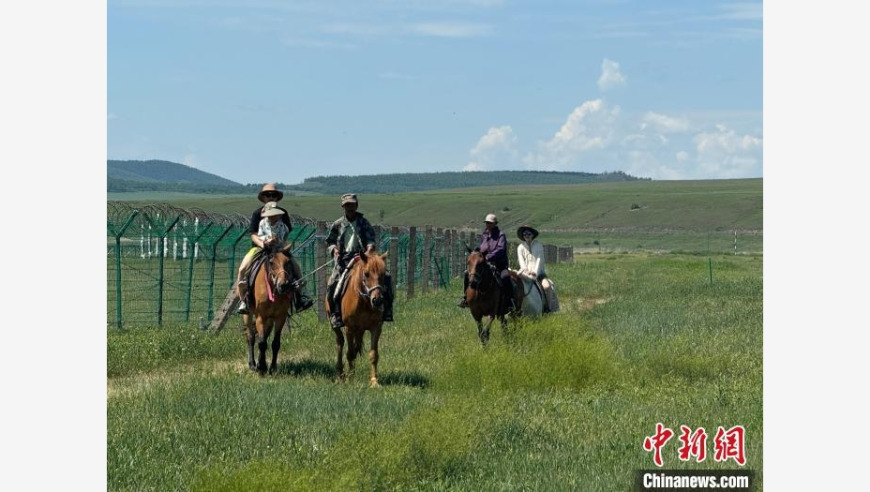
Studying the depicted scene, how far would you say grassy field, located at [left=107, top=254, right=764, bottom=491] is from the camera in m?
8.16

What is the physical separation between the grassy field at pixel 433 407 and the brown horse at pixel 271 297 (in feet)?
1.20

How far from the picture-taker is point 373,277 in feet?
43.1

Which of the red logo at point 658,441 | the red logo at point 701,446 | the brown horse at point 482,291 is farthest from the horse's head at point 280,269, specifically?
the red logo at point 701,446

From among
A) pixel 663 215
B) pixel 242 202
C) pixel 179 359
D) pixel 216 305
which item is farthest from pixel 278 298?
pixel 242 202

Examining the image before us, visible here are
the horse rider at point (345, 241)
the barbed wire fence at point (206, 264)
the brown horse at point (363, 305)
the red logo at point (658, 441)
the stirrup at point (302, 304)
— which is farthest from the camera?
the barbed wire fence at point (206, 264)

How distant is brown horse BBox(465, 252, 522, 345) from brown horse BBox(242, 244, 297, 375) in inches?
122

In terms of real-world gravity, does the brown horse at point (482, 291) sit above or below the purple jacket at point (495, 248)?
below

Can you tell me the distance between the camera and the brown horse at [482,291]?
16516 mm

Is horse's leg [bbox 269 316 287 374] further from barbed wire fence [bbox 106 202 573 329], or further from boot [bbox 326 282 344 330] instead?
barbed wire fence [bbox 106 202 573 329]

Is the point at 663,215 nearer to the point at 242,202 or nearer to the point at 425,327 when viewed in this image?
the point at 242,202

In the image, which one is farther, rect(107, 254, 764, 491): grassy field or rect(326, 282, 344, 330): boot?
rect(326, 282, 344, 330): boot

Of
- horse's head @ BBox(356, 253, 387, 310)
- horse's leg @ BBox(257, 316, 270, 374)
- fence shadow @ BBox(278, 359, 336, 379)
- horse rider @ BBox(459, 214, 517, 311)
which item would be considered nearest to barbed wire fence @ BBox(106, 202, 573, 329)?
fence shadow @ BBox(278, 359, 336, 379)

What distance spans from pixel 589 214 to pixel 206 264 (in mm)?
79643

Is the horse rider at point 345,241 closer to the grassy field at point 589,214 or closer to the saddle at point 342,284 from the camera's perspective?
the saddle at point 342,284
